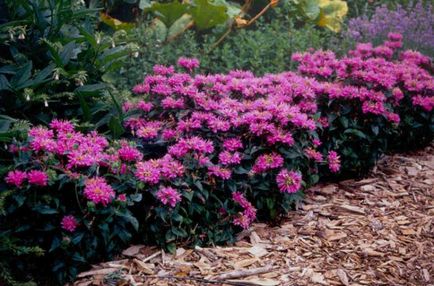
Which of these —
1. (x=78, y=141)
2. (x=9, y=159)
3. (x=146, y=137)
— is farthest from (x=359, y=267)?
(x=9, y=159)

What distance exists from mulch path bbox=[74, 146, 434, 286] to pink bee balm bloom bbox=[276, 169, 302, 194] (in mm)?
313

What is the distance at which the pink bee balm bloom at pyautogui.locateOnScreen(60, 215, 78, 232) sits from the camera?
2.50m

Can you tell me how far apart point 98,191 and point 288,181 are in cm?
114

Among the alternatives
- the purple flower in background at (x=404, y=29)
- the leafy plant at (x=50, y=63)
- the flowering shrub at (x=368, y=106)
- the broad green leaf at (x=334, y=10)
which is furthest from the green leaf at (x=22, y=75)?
the broad green leaf at (x=334, y=10)

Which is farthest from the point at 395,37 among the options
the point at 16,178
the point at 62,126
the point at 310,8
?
the point at 16,178

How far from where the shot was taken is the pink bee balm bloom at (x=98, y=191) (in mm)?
2473

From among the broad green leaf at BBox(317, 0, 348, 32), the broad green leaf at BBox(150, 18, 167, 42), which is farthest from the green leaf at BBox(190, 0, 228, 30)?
the broad green leaf at BBox(317, 0, 348, 32)

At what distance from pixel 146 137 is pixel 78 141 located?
447 millimetres

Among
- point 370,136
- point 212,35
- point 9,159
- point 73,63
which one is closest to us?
point 9,159

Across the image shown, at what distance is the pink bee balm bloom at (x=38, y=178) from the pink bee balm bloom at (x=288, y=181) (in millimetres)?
1324

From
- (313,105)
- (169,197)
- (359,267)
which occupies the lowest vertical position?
(359,267)

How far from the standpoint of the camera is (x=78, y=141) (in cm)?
279

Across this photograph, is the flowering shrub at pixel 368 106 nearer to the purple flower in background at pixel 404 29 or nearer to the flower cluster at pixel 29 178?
the purple flower in background at pixel 404 29

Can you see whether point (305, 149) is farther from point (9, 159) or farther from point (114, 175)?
point (9, 159)
